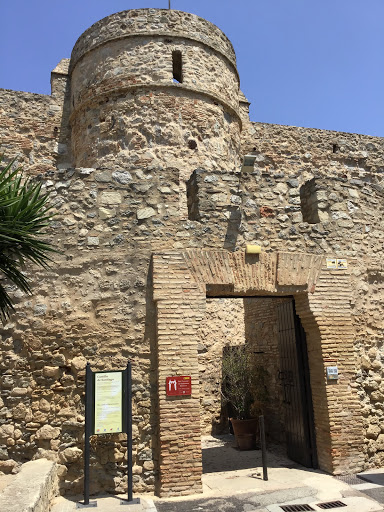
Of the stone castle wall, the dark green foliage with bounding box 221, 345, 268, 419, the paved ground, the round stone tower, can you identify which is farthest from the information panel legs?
the round stone tower

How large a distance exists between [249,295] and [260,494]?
104 inches

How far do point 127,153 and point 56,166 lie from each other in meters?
2.95

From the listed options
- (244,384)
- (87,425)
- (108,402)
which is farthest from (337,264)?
(87,425)

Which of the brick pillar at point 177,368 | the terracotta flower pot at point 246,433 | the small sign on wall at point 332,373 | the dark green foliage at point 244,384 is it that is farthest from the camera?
the dark green foliage at point 244,384

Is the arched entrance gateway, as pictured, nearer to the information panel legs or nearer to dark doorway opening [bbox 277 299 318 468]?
dark doorway opening [bbox 277 299 318 468]

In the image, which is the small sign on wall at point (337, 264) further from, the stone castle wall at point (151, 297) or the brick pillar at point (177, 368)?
the brick pillar at point (177, 368)

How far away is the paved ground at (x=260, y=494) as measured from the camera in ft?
16.5

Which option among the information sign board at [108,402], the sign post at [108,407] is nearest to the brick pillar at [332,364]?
the sign post at [108,407]

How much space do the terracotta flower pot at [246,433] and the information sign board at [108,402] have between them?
3841 millimetres

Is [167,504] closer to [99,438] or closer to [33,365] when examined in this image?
[99,438]

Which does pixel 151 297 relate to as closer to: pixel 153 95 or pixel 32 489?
pixel 32 489

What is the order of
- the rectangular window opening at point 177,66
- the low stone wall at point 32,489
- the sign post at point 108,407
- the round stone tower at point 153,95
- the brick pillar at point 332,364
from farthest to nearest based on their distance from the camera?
the rectangular window opening at point 177,66
the round stone tower at point 153,95
the brick pillar at point 332,364
the sign post at point 108,407
the low stone wall at point 32,489

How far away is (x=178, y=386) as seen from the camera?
5812 mm

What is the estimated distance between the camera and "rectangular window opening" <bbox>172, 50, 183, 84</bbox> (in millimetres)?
11000
